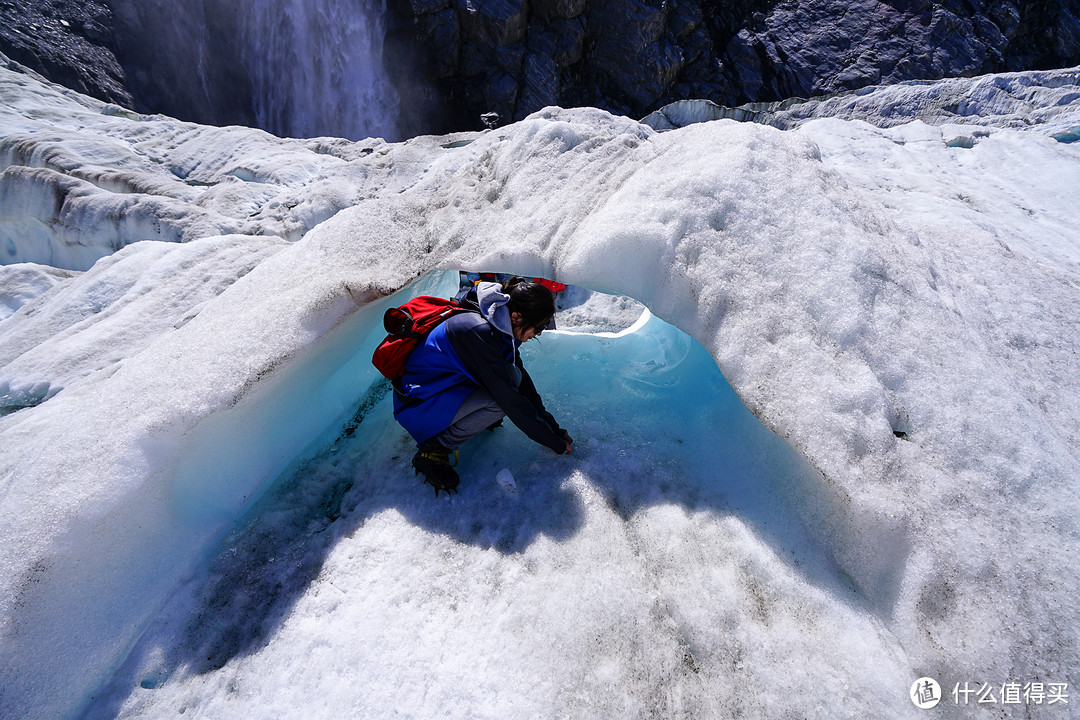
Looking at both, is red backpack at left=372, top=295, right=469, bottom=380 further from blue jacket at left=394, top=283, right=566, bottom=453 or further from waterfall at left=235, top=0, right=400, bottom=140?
waterfall at left=235, top=0, right=400, bottom=140

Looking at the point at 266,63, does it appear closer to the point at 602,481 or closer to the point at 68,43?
the point at 68,43

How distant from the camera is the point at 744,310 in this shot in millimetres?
2047

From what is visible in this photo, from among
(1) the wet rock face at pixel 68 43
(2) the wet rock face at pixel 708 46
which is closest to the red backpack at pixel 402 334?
(1) the wet rock face at pixel 68 43

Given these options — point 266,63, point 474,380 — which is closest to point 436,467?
point 474,380

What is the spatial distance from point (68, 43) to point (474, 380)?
583 inches

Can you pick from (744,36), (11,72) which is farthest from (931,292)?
(744,36)

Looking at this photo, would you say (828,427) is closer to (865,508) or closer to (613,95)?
(865,508)

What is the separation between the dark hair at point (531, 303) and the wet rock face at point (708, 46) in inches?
578

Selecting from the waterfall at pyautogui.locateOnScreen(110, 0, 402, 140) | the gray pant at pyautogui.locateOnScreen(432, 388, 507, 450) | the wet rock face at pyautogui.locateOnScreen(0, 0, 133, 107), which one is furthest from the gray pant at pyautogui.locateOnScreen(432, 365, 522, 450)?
the waterfall at pyautogui.locateOnScreen(110, 0, 402, 140)

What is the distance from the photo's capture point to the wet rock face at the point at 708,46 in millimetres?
13992

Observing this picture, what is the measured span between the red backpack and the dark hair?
0.30m

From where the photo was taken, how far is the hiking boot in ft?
7.25

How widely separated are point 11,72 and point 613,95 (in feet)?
45.1

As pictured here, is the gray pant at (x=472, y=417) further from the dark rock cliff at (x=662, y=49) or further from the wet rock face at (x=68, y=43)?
the dark rock cliff at (x=662, y=49)
